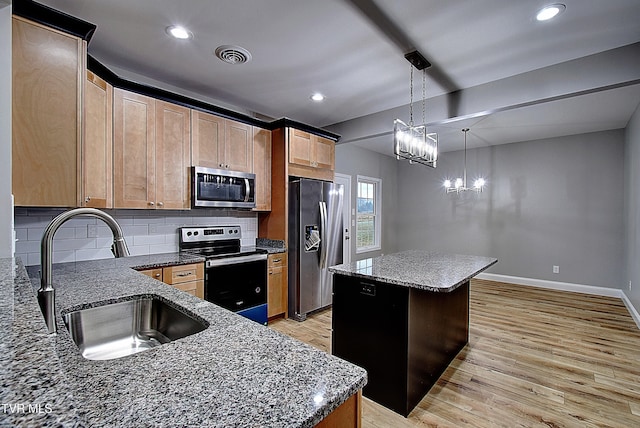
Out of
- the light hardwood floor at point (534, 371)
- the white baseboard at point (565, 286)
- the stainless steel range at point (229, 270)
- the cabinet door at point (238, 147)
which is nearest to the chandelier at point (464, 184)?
the white baseboard at point (565, 286)

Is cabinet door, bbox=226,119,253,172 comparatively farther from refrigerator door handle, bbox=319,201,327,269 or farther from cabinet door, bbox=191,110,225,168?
refrigerator door handle, bbox=319,201,327,269

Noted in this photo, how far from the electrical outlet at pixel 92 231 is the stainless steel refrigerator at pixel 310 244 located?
6.27 ft

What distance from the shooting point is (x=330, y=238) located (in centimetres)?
405

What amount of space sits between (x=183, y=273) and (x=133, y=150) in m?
1.18

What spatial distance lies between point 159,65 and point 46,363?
9.65 feet

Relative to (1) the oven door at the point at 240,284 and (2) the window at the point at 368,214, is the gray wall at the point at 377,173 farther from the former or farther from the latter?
(1) the oven door at the point at 240,284

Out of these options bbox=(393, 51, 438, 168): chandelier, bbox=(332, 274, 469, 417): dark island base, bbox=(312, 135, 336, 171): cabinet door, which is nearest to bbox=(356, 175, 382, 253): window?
bbox=(312, 135, 336, 171): cabinet door

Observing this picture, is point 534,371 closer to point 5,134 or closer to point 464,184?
point 5,134

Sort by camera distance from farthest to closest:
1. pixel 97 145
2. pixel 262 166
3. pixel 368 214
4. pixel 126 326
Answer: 1. pixel 368 214
2. pixel 262 166
3. pixel 97 145
4. pixel 126 326

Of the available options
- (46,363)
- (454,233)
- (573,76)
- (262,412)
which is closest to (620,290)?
(454,233)

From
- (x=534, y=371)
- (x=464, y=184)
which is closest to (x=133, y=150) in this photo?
(x=534, y=371)

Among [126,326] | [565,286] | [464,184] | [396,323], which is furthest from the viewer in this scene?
[464,184]

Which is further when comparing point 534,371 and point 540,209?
point 540,209

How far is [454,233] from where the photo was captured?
20.6 feet
